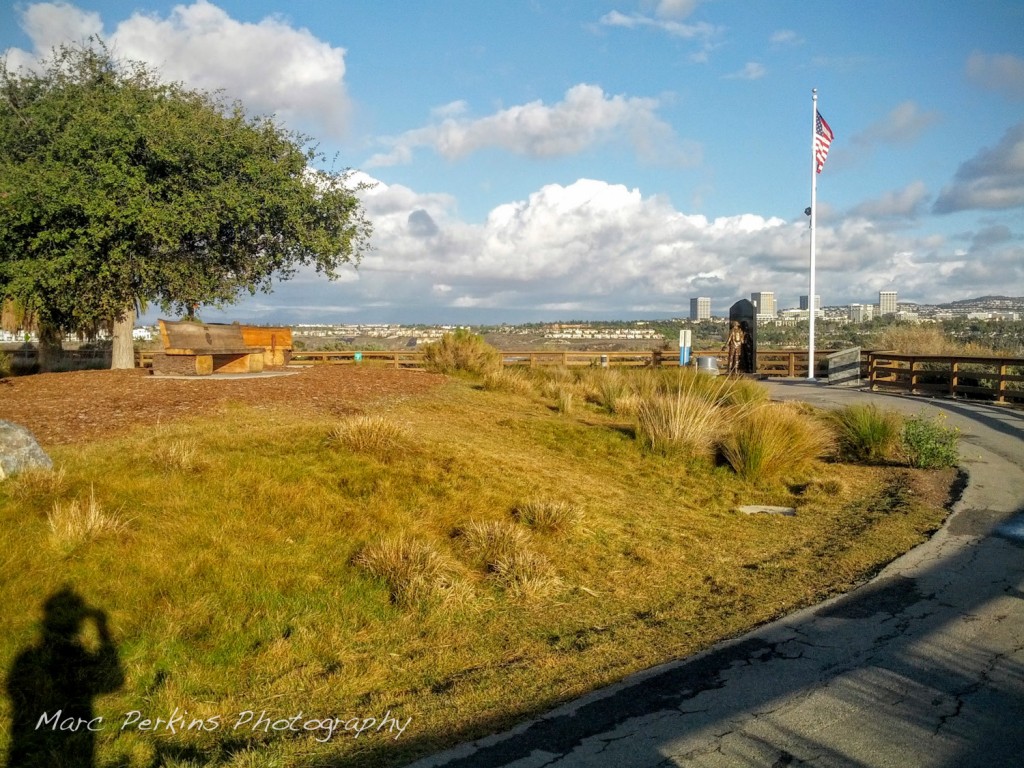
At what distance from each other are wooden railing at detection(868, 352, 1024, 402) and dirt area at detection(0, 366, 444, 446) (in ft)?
45.7

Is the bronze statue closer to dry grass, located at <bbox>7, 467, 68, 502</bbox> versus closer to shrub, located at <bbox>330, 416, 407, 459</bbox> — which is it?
shrub, located at <bbox>330, 416, 407, 459</bbox>

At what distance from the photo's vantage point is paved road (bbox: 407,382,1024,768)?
394 centimetres

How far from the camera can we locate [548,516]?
8203mm

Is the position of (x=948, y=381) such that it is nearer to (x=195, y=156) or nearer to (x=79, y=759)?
(x=195, y=156)

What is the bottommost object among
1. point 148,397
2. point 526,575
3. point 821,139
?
point 526,575

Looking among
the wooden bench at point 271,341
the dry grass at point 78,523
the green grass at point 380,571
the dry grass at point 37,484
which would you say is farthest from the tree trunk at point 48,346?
the dry grass at point 78,523

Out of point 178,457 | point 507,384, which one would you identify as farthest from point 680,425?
point 178,457

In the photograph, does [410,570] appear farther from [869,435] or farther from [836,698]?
[869,435]

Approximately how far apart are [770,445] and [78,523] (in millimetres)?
8617

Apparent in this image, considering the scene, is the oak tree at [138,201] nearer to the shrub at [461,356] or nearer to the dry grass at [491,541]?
the shrub at [461,356]

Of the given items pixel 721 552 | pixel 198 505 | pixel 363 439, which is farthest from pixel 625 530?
pixel 198 505

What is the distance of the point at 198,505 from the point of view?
7043 mm

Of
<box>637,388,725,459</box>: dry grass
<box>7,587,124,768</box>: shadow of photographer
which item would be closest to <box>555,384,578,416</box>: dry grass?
<box>637,388,725,459</box>: dry grass

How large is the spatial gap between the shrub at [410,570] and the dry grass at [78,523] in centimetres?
190
